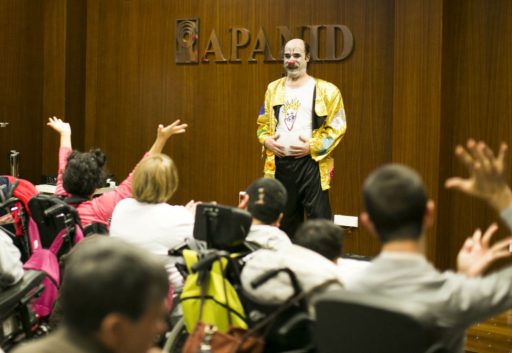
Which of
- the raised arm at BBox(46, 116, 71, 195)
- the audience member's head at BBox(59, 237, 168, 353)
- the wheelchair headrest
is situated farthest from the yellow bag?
the raised arm at BBox(46, 116, 71, 195)

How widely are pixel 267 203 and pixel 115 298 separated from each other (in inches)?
62.2

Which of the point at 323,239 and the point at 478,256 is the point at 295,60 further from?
the point at 478,256

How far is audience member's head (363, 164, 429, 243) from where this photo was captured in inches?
71.6

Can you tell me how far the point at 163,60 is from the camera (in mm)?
7113

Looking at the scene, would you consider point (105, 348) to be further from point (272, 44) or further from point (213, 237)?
point (272, 44)

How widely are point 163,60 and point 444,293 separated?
5695mm

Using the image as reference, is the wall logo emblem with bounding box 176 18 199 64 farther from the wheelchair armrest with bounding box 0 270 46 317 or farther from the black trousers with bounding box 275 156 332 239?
the wheelchair armrest with bounding box 0 270 46 317

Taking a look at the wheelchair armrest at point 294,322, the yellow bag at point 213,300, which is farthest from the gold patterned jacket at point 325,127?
the wheelchair armrest at point 294,322

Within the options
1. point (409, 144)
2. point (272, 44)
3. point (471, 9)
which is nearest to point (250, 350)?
point (409, 144)

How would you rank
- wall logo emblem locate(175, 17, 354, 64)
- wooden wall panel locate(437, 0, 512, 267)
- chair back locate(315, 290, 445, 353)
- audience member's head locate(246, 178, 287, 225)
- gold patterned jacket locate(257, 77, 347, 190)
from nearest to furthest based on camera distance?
chair back locate(315, 290, 445, 353) → audience member's head locate(246, 178, 287, 225) → gold patterned jacket locate(257, 77, 347, 190) → wooden wall panel locate(437, 0, 512, 267) → wall logo emblem locate(175, 17, 354, 64)

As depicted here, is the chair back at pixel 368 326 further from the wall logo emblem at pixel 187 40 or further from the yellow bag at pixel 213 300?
the wall logo emblem at pixel 187 40

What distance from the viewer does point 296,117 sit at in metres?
5.04

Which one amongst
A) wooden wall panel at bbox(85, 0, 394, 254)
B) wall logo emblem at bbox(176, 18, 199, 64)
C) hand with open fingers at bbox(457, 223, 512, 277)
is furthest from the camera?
wall logo emblem at bbox(176, 18, 199, 64)

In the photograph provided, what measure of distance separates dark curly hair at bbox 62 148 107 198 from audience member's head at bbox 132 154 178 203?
592 mm
